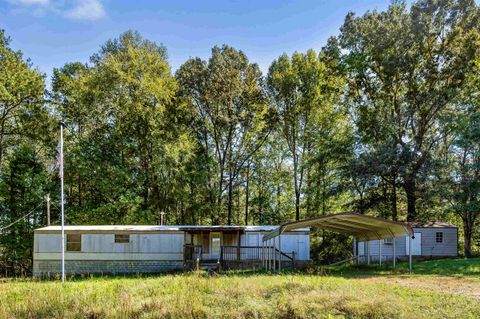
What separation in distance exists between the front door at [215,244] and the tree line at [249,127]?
605 cm

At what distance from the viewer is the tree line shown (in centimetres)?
2569

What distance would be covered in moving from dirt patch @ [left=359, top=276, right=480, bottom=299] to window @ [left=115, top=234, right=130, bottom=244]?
43.3 feet

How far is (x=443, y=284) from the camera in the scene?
12.8 m

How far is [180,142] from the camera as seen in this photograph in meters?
28.8

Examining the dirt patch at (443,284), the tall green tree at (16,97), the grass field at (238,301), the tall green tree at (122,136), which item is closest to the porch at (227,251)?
the tall green tree at (122,136)

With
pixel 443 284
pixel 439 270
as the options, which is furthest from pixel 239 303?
pixel 439 270

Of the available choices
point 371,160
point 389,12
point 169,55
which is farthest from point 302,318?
point 169,55

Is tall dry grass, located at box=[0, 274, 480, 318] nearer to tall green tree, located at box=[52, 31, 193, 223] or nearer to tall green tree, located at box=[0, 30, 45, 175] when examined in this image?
tall green tree, located at box=[52, 31, 193, 223]

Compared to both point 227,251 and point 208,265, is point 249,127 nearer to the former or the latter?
point 227,251

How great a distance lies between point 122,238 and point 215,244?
16.8ft

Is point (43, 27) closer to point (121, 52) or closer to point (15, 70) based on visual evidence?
point (15, 70)

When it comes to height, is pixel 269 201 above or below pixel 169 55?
below

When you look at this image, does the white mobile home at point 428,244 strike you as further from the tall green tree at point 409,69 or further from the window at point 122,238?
the window at point 122,238

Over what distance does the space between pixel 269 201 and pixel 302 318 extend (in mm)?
25002
